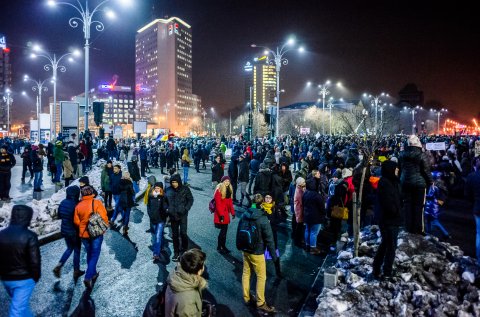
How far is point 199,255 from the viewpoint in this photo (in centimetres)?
318

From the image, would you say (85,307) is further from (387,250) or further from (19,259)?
(387,250)

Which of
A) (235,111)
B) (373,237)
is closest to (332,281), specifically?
(373,237)

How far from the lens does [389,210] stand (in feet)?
17.3

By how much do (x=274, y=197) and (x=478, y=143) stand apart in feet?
25.9

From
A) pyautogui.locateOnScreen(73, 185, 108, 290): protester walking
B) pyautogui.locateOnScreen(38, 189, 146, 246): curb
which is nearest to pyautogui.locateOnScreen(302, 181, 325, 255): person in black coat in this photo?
pyautogui.locateOnScreen(73, 185, 108, 290): protester walking

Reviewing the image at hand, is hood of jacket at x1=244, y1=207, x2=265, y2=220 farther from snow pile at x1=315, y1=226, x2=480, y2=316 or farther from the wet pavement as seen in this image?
snow pile at x1=315, y1=226, x2=480, y2=316

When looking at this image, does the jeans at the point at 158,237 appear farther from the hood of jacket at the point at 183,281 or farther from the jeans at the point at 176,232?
the hood of jacket at the point at 183,281

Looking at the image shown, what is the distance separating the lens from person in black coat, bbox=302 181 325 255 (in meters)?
7.48

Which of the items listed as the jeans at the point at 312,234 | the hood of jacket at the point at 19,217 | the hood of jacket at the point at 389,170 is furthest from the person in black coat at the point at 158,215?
the hood of jacket at the point at 389,170

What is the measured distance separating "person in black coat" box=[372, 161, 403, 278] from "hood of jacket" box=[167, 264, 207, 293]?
3.33 m

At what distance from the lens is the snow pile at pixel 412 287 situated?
462cm

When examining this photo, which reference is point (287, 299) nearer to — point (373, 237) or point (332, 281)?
point (332, 281)

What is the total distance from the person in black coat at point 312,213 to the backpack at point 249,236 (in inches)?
101

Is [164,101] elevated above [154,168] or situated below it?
above
